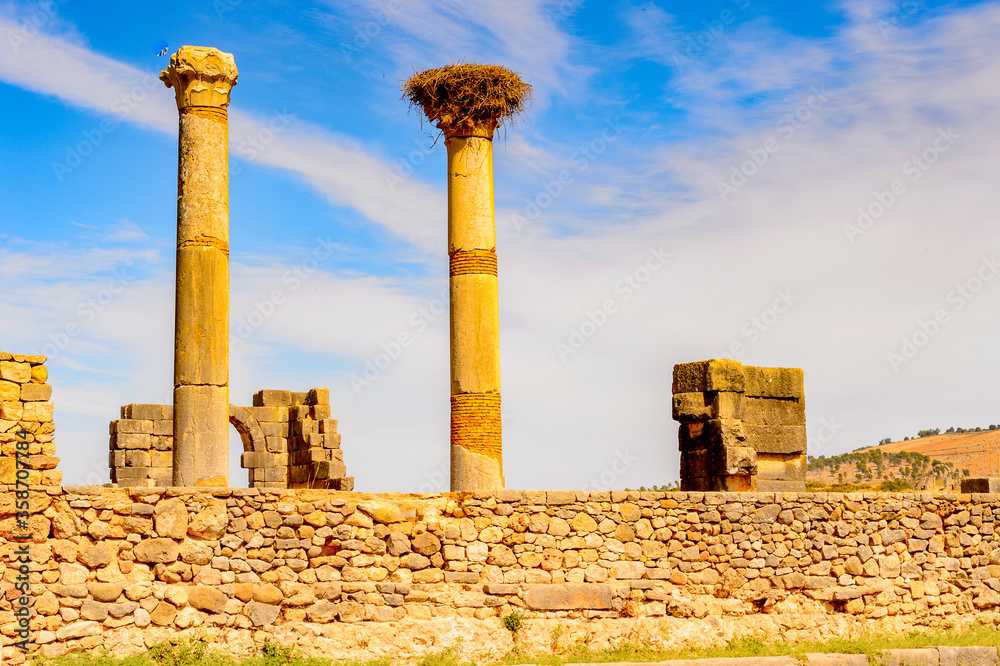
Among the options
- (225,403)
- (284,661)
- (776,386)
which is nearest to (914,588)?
(776,386)

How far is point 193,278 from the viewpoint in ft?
45.9

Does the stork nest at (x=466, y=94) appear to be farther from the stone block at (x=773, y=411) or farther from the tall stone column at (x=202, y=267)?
the stone block at (x=773, y=411)

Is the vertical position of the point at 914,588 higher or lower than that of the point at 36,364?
lower

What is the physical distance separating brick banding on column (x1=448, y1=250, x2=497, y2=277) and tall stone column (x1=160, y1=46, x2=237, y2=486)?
328cm

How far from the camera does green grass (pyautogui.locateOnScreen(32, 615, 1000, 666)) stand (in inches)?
419

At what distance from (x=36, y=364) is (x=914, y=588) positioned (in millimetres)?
11504

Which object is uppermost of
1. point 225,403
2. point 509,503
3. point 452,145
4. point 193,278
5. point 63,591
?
point 452,145

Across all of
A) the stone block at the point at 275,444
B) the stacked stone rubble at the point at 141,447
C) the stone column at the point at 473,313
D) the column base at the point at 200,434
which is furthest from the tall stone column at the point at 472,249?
the stone block at the point at 275,444

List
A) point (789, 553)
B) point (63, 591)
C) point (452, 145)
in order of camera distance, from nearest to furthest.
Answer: point (63, 591)
point (789, 553)
point (452, 145)

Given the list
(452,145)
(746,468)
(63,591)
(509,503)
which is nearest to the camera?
(63,591)

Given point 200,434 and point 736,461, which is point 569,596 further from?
point 200,434

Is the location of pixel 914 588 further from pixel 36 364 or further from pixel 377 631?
pixel 36 364

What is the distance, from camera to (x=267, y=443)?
22.0 meters

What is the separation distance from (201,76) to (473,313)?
16.3ft
